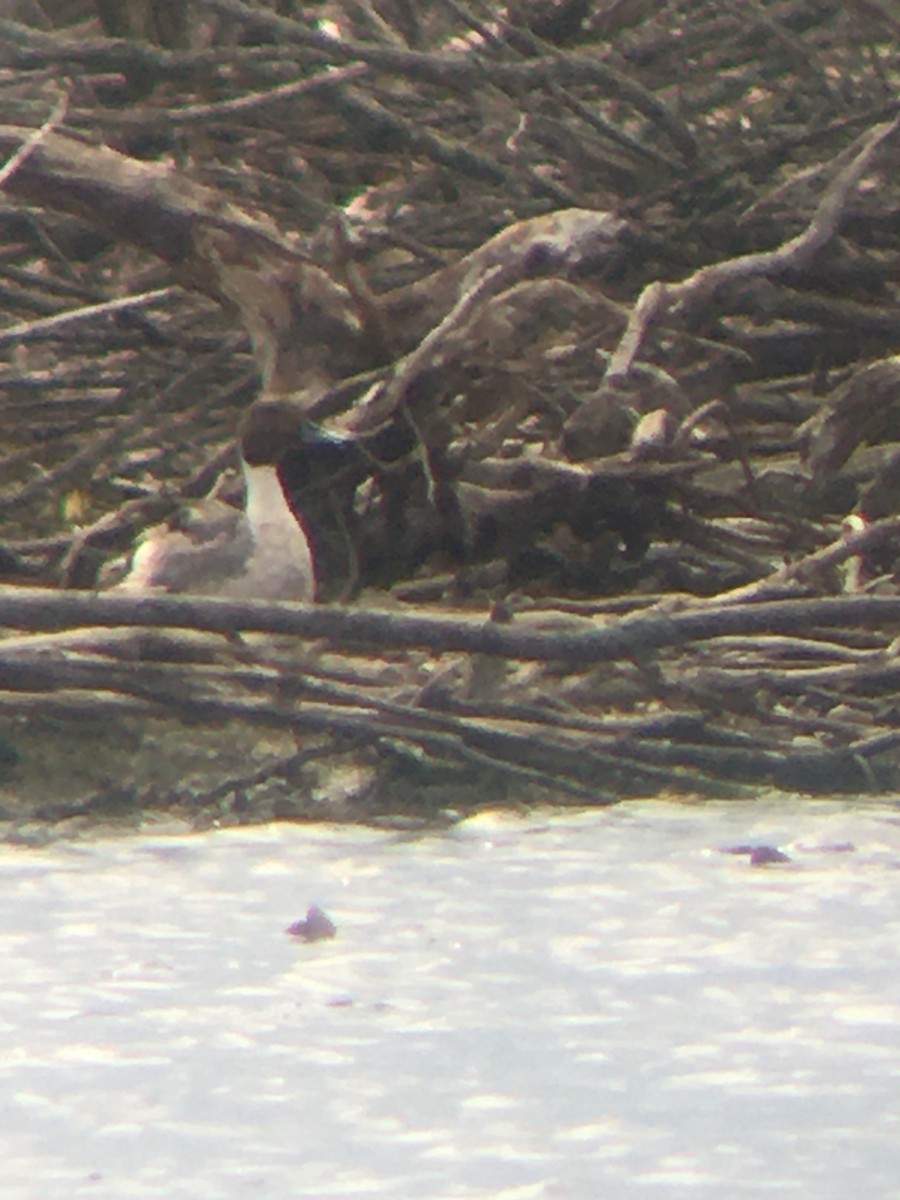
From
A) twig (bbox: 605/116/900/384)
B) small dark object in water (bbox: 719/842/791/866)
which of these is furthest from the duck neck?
small dark object in water (bbox: 719/842/791/866)

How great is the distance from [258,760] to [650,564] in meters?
0.42

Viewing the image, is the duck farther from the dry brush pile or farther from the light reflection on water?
the light reflection on water

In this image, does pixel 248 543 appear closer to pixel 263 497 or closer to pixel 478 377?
pixel 263 497

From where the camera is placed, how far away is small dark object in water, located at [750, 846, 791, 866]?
1.23 metres

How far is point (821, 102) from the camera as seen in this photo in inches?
81.8

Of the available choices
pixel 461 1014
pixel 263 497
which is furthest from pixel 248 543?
pixel 461 1014

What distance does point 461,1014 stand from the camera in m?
0.96

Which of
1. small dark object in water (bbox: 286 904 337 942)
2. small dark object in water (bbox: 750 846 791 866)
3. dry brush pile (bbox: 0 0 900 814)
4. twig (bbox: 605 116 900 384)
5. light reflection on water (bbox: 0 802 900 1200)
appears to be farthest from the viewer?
twig (bbox: 605 116 900 384)

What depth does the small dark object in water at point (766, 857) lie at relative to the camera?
123 centimetres

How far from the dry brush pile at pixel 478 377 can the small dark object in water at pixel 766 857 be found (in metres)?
0.12

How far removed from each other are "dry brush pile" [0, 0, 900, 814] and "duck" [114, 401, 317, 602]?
0.03m

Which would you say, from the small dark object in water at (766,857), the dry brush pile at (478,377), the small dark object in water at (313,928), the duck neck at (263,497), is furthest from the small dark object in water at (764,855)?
the duck neck at (263,497)

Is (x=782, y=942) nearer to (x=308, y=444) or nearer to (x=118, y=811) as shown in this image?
(x=118, y=811)

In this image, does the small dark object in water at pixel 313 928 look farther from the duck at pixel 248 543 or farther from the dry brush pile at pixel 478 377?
the duck at pixel 248 543
